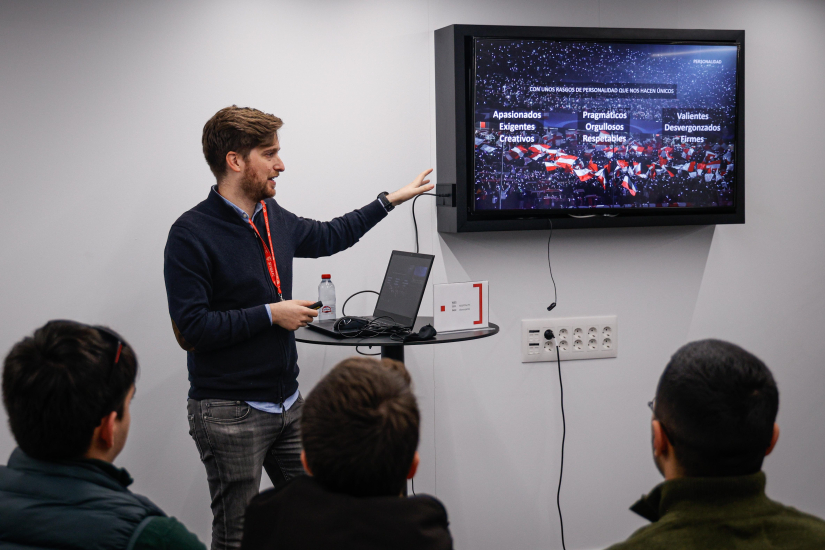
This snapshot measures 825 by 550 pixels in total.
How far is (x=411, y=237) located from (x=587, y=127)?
2.77 ft

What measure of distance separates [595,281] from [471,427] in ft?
2.73

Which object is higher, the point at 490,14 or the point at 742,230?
the point at 490,14

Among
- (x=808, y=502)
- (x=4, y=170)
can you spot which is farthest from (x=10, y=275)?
(x=808, y=502)

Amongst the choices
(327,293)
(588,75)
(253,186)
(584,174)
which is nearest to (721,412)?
(253,186)

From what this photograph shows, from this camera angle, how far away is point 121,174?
264 cm

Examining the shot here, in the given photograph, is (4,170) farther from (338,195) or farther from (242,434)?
(242,434)

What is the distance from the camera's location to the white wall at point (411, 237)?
2609 mm

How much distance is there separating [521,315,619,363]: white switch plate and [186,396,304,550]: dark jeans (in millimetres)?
1273

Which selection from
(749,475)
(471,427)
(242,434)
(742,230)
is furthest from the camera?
(742,230)

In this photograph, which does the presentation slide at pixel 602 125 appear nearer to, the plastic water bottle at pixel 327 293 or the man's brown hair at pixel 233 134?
the plastic water bottle at pixel 327 293

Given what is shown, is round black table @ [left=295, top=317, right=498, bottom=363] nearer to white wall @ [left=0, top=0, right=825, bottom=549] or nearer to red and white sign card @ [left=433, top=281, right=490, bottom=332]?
red and white sign card @ [left=433, top=281, right=490, bottom=332]

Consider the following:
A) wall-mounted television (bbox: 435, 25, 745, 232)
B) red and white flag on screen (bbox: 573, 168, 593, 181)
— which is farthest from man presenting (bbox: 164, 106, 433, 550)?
red and white flag on screen (bbox: 573, 168, 593, 181)

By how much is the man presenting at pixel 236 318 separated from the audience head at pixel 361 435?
995 mm

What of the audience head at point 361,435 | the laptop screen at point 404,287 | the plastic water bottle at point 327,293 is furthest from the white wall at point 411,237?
the audience head at point 361,435
